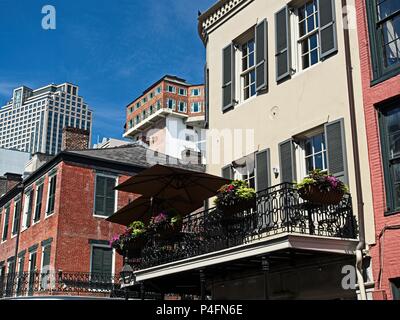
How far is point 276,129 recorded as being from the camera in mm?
12906

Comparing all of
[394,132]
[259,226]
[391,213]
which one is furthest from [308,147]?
[391,213]

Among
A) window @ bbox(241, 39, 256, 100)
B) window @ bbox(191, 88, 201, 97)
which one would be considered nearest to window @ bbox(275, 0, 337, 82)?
window @ bbox(241, 39, 256, 100)

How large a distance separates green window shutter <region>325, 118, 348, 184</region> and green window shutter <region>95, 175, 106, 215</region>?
56.9 feet

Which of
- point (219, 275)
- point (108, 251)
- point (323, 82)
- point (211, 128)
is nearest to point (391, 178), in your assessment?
point (323, 82)

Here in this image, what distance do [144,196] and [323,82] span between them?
17.7 ft

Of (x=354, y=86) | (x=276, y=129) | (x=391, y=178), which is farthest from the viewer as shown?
(x=276, y=129)

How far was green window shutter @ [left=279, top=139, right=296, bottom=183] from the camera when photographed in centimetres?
1212

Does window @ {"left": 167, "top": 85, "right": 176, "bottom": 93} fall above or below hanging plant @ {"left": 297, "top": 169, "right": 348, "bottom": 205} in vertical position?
above

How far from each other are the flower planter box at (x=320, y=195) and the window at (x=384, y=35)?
235cm

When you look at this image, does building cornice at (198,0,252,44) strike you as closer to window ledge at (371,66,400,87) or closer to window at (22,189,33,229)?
window ledge at (371,66,400,87)

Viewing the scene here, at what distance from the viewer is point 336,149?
11.0 m

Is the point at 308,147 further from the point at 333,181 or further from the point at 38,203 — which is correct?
the point at 38,203

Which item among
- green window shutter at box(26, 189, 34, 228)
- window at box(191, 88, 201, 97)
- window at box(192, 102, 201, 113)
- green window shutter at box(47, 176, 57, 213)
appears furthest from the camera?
window at box(191, 88, 201, 97)

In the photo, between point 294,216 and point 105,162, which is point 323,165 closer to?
point 294,216
